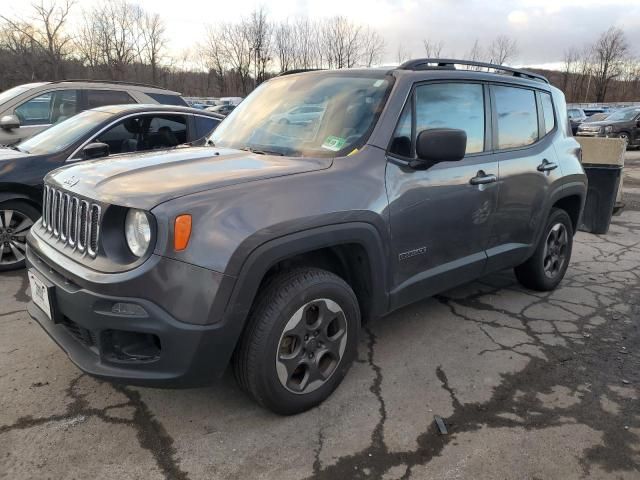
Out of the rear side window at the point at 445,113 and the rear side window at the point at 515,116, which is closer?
the rear side window at the point at 445,113

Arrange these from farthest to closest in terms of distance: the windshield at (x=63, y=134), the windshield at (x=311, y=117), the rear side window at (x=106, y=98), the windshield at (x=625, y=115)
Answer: the windshield at (x=625, y=115)
the rear side window at (x=106, y=98)
the windshield at (x=63, y=134)
the windshield at (x=311, y=117)

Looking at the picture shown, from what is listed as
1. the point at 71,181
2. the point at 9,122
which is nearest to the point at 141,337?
the point at 71,181

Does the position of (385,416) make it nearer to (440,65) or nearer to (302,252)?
(302,252)

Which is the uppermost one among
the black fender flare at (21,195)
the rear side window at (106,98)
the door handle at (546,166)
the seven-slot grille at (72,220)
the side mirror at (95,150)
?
the rear side window at (106,98)

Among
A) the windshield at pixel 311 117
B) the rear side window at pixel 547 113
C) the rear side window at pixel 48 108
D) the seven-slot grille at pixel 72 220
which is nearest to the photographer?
the seven-slot grille at pixel 72 220

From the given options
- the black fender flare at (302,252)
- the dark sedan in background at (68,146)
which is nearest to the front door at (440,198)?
the black fender flare at (302,252)

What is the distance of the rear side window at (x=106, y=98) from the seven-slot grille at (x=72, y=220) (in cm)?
466

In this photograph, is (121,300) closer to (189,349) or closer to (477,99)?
(189,349)

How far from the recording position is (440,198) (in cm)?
314

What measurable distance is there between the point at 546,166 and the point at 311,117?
2123mm

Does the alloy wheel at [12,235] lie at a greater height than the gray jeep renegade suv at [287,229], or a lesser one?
lesser

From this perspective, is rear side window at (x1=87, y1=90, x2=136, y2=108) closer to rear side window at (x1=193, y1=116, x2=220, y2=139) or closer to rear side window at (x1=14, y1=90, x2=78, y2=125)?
rear side window at (x1=14, y1=90, x2=78, y2=125)

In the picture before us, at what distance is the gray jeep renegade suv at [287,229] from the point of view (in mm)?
2178

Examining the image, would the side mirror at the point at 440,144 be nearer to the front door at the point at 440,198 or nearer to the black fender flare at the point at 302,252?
the front door at the point at 440,198
